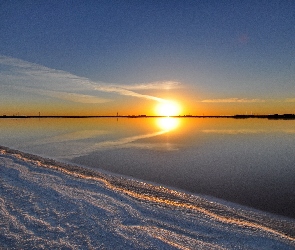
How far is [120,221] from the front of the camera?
6.78 m

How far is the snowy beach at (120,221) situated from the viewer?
18.6 ft

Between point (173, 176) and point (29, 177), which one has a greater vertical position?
point (29, 177)

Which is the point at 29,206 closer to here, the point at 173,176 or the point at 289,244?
the point at 289,244

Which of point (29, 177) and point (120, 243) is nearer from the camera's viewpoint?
point (120, 243)

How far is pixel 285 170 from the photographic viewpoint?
58.9ft

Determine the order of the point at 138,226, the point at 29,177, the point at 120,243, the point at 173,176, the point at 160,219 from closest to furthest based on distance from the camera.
Answer: the point at 120,243, the point at 138,226, the point at 160,219, the point at 29,177, the point at 173,176

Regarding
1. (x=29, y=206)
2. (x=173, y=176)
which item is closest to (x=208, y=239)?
(x=29, y=206)

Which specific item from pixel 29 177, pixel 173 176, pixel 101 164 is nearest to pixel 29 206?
pixel 29 177

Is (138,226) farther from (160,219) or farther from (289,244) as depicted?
(289,244)

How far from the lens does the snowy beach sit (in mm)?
5680

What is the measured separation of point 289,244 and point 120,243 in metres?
4.35

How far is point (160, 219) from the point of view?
23.2 feet

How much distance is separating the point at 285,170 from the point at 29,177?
17531mm

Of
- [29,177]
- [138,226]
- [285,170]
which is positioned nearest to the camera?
[138,226]
